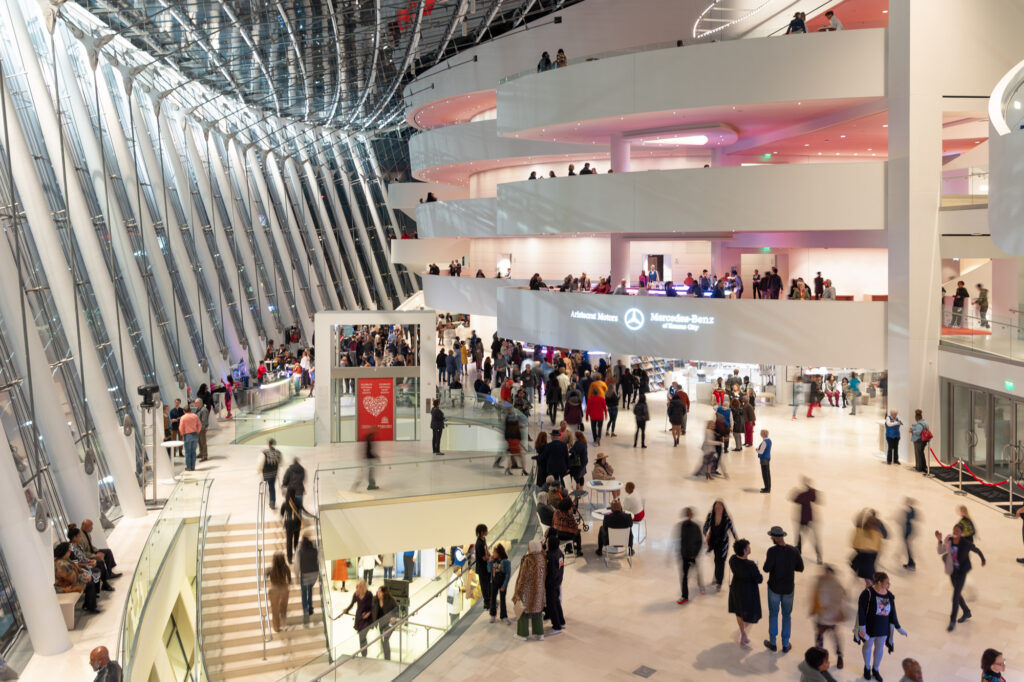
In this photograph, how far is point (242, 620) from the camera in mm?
16703

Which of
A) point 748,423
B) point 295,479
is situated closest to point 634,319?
point 748,423

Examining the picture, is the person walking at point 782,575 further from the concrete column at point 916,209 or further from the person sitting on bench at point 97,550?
the concrete column at point 916,209

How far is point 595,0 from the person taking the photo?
110ft

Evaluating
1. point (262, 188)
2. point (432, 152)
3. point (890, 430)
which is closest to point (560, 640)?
point (890, 430)

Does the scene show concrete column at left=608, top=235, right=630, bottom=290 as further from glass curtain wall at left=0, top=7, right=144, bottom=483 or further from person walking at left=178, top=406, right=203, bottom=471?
glass curtain wall at left=0, top=7, right=144, bottom=483

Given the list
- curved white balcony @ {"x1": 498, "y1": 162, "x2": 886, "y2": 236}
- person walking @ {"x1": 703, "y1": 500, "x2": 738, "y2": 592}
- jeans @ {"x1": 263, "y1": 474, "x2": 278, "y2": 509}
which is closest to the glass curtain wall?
jeans @ {"x1": 263, "y1": 474, "x2": 278, "y2": 509}

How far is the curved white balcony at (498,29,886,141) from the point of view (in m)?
22.1

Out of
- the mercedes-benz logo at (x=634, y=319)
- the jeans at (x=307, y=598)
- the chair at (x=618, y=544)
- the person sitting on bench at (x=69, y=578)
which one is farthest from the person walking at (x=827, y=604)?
the mercedes-benz logo at (x=634, y=319)

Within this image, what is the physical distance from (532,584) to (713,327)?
48.5 feet

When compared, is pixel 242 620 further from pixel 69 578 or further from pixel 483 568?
pixel 483 568

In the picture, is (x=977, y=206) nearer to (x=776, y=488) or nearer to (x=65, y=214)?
(x=776, y=488)

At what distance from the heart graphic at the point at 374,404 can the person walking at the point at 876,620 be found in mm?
14848

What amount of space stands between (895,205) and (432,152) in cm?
2267

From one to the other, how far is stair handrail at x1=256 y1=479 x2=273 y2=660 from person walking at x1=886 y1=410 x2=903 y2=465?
41.5 ft
